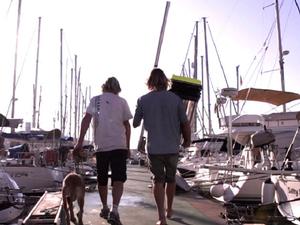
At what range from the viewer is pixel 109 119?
627 centimetres

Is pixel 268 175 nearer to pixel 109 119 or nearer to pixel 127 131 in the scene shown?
pixel 127 131

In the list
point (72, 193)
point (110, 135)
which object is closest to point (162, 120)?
point (110, 135)

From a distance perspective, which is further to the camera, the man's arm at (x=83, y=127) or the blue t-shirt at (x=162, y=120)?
the man's arm at (x=83, y=127)

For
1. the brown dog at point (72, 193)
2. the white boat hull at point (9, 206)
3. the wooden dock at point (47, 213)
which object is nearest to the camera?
the wooden dock at point (47, 213)

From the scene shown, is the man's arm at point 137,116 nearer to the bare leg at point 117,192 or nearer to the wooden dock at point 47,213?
the bare leg at point 117,192

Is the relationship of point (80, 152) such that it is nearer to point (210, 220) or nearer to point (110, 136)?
point (110, 136)

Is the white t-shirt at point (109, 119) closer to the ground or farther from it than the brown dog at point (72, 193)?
farther from it

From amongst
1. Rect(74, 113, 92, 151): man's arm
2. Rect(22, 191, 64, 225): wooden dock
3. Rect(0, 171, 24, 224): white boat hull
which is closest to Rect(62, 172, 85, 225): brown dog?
Rect(22, 191, 64, 225): wooden dock

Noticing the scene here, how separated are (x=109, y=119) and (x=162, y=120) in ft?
2.41

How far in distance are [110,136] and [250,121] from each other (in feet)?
33.7

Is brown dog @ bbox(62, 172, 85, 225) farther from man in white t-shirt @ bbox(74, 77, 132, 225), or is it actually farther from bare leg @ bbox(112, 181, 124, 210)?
bare leg @ bbox(112, 181, 124, 210)

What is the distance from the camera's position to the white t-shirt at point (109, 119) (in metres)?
6.18

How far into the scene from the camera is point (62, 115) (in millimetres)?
36594

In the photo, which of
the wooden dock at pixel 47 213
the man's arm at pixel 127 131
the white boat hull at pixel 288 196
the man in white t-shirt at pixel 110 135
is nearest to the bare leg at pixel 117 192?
the man in white t-shirt at pixel 110 135
